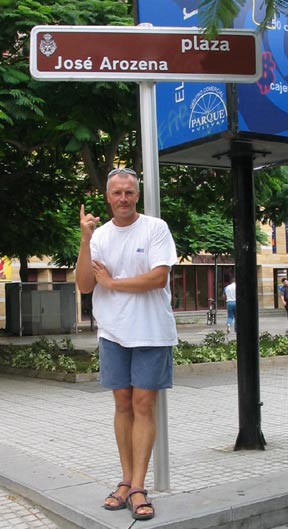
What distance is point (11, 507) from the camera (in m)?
4.65

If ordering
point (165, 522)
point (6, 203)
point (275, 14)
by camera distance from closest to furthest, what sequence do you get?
point (165, 522) < point (275, 14) < point (6, 203)

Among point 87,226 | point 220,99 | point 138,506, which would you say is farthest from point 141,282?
point 220,99

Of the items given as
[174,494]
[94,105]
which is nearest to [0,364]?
[94,105]

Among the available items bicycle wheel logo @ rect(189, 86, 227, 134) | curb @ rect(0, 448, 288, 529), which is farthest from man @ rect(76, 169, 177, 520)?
bicycle wheel logo @ rect(189, 86, 227, 134)

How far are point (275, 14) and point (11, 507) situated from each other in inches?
152

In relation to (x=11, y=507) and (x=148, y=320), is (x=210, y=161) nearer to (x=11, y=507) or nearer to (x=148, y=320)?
(x=148, y=320)

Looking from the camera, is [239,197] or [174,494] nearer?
[174,494]

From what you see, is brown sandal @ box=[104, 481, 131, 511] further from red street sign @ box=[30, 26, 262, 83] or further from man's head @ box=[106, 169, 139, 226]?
red street sign @ box=[30, 26, 262, 83]

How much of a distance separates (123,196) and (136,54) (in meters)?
1.01

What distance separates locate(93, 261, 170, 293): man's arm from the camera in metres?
3.95

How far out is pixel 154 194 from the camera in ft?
14.6

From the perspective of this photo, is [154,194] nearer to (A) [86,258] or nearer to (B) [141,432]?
(A) [86,258]

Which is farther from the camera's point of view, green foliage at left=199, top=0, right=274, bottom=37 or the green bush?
the green bush

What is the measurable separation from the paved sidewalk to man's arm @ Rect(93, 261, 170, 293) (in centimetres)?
140
